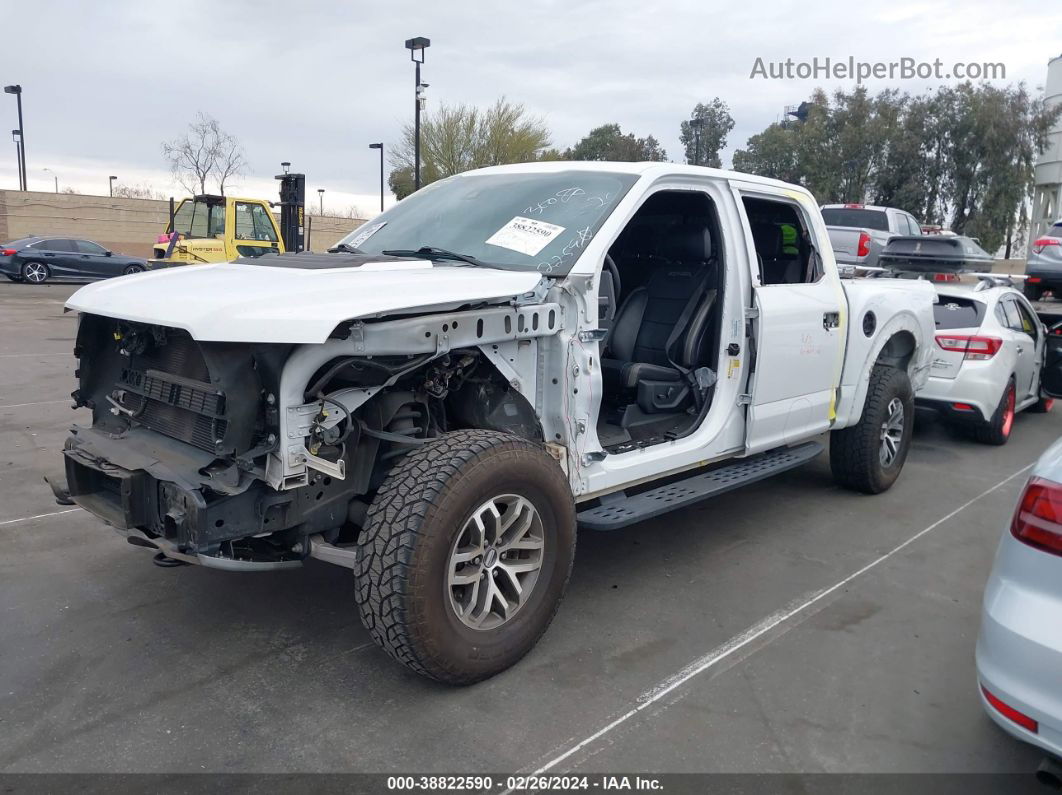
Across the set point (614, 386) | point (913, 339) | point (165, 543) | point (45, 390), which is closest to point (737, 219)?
point (614, 386)

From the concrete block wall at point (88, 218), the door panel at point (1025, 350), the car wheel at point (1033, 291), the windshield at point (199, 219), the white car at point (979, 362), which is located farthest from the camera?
the concrete block wall at point (88, 218)

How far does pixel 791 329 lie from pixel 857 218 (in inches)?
516

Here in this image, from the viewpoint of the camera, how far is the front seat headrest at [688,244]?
4789mm

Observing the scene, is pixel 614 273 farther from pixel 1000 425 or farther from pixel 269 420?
pixel 1000 425

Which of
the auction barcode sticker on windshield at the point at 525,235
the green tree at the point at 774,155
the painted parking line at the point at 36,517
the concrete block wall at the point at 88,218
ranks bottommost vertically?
the painted parking line at the point at 36,517

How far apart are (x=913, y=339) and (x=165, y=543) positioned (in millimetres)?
5354

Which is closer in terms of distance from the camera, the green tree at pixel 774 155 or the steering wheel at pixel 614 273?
the steering wheel at pixel 614 273

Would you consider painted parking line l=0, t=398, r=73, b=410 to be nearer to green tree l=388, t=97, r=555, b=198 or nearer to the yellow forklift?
the yellow forklift

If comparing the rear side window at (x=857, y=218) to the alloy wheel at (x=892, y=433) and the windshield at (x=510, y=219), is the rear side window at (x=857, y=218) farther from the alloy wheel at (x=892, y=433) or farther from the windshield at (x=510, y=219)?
the windshield at (x=510, y=219)

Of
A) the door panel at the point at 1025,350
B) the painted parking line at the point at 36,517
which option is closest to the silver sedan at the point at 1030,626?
the painted parking line at the point at 36,517

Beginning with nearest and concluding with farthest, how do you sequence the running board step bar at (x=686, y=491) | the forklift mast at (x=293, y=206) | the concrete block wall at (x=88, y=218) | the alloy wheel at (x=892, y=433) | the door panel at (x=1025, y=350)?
the running board step bar at (x=686, y=491) < the alloy wheel at (x=892, y=433) < the door panel at (x=1025, y=350) < the forklift mast at (x=293, y=206) < the concrete block wall at (x=88, y=218)

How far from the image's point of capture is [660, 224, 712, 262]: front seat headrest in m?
4.79

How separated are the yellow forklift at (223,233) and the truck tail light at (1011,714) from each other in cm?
1437

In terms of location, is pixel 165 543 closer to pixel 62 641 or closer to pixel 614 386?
pixel 62 641
